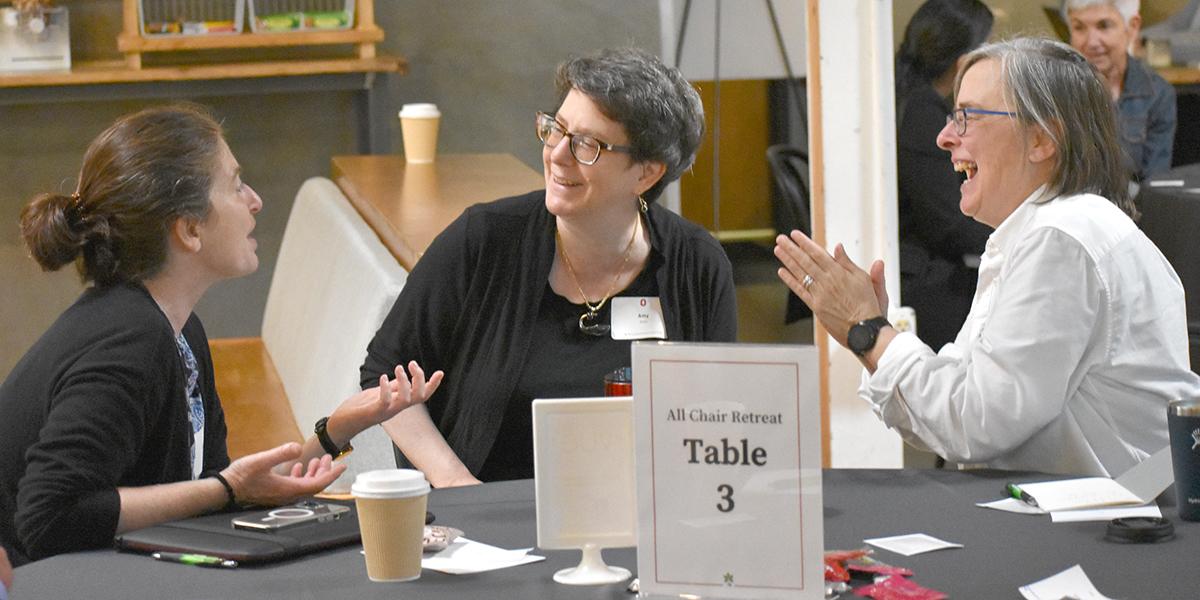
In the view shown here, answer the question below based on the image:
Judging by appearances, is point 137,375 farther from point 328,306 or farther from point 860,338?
point 328,306

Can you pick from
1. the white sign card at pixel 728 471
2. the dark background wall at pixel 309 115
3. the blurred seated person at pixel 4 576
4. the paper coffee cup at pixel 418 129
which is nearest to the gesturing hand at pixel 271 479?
the blurred seated person at pixel 4 576

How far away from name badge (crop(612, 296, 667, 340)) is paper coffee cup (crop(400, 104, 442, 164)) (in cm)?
242

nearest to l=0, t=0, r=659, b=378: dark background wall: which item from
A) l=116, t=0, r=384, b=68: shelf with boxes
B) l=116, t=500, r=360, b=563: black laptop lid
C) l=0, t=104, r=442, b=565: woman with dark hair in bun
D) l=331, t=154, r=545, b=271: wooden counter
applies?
l=116, t=0, r=384, b=68: shelf with boxes

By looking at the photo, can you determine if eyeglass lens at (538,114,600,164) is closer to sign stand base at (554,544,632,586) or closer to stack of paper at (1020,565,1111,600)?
sign stand base at (554,544,632,586)

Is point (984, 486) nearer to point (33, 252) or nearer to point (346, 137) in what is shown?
point (33, 252)

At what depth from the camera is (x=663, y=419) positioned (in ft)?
4.61

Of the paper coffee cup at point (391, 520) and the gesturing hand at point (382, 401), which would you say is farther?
the gesturing hand at point (382, 401)

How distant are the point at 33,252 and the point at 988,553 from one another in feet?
4.28

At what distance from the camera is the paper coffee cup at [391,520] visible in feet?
4.82

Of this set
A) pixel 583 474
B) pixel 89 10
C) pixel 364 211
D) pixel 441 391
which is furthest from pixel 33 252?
pixel 89 10

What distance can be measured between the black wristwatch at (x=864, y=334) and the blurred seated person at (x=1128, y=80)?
119 inches

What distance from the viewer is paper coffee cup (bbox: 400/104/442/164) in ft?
15.8

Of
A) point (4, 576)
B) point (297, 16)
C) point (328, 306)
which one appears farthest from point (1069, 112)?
point (297, 16)

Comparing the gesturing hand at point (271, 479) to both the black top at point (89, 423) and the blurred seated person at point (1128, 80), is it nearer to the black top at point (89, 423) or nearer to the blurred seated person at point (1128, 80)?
the black top at point (89, 423)
